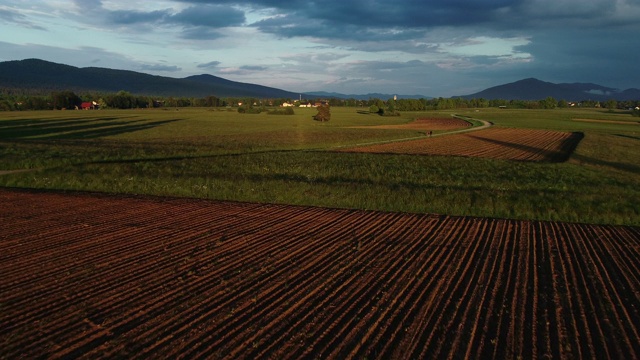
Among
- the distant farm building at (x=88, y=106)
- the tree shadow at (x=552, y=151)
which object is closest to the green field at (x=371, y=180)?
the tree shadow at (x=552, y=151)

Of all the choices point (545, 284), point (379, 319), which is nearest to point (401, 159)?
point (545, 284)

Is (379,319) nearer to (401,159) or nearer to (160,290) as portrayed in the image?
(160,290)

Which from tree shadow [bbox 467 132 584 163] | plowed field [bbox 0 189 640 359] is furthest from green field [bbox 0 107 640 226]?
plowed field [bbox 0 189 640 359]

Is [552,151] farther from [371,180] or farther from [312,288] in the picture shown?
[312,288]

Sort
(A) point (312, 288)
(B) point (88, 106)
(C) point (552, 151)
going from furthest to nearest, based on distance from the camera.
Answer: (B) point (88, 106) → (C) point (552, 151) → (A) point (312, 288)

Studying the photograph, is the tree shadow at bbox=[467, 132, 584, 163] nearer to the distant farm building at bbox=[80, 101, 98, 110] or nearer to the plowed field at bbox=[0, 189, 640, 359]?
the plowed field at bbox=[0, 189, 640, 359]

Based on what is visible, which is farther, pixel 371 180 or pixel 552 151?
pixel 552 151

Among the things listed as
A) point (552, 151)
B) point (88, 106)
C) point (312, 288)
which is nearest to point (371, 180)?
point (312, 288)

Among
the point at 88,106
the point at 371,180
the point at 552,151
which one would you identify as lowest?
the point at 552,151
